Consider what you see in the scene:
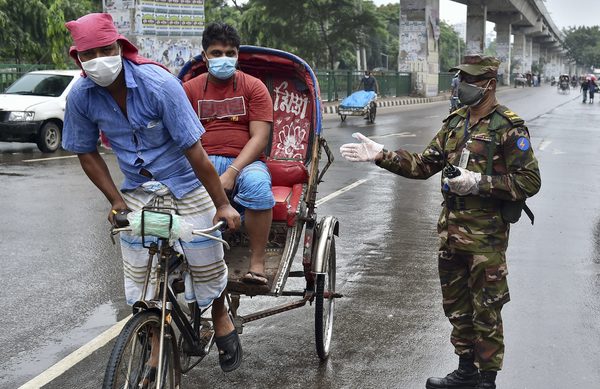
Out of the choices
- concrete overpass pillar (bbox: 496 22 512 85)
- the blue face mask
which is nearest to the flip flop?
the blue face mask

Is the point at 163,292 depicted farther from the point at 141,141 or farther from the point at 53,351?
the point at 53,351

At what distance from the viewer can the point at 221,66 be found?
174 inches

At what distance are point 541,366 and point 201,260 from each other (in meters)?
2.24

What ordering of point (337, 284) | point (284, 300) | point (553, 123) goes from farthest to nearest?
point (553, 123) → point (337, 284) → point (284, 300)

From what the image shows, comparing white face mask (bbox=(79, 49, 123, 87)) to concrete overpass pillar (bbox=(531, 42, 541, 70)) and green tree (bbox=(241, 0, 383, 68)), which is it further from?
concrete overpass pillar (bbox=(531, 42, 541, 70))

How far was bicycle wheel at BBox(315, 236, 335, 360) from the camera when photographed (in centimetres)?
436

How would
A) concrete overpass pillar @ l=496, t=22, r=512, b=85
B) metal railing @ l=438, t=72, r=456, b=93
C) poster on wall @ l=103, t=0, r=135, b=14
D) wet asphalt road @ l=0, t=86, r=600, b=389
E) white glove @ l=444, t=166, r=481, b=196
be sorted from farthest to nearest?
concrete overpass pillar @ l=496, t=22, r=512, b=85
metal railing @ l=438, t=72, r=456, b=93
poster on wall @ l=103, t=0, r=135, b=14
wet asphalt road @ l=0, t=86, r=600, b=389
white glove @ l=444, t=166, r=481, b=196

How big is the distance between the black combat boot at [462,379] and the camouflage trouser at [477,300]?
7cm

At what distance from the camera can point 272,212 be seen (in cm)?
431

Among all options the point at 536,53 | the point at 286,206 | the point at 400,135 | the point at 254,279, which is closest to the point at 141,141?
the point at 254,279

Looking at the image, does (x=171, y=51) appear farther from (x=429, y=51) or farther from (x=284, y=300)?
(x=429, y=51)

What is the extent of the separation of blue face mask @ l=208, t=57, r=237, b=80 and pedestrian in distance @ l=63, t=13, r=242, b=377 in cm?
112

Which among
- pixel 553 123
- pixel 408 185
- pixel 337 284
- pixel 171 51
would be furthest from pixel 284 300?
pixel 553 123

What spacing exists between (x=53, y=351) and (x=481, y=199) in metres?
2.67
